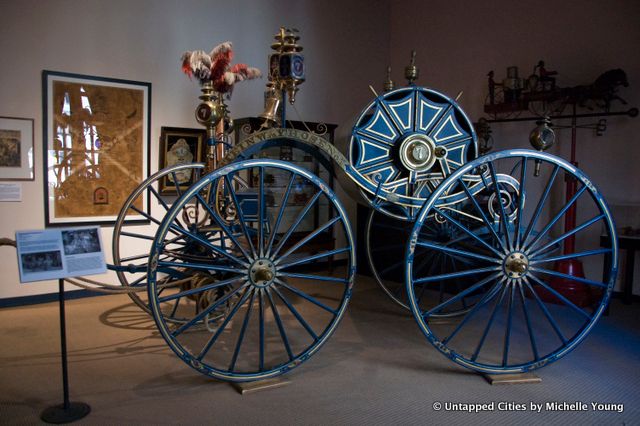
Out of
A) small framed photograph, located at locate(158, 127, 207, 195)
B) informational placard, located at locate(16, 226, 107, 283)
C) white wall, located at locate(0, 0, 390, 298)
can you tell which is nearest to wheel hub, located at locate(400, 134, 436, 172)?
informational placard, located at locate(16, 226, 107, 283)

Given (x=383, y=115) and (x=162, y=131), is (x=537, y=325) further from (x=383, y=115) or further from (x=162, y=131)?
(x=162, y=131)

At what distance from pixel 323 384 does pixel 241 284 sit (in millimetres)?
753

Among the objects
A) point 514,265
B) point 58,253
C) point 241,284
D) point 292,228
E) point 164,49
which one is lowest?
point 241,284

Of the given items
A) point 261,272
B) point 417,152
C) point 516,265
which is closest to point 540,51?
point 417,152

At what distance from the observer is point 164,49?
5688 mm

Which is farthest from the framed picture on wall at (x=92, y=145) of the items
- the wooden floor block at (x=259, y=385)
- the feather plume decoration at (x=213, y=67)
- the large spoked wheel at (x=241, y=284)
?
the wooden floor block at (x=259, y=385)

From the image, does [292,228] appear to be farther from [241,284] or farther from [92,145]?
[92,145]

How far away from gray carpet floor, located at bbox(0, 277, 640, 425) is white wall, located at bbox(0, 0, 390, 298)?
1776 millimetres

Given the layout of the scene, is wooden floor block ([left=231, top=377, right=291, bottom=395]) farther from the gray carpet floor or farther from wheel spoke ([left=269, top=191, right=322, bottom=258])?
wheel spoke ([left=269, top=191, right=322, bottom=258])

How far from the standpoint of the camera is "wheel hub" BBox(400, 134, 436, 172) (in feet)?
11.5

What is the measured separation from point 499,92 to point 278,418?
4802 mm

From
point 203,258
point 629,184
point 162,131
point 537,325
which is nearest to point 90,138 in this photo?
point 162,131

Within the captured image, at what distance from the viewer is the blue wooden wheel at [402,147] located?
3496 millimetres

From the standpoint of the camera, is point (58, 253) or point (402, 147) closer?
point (58, 253)
